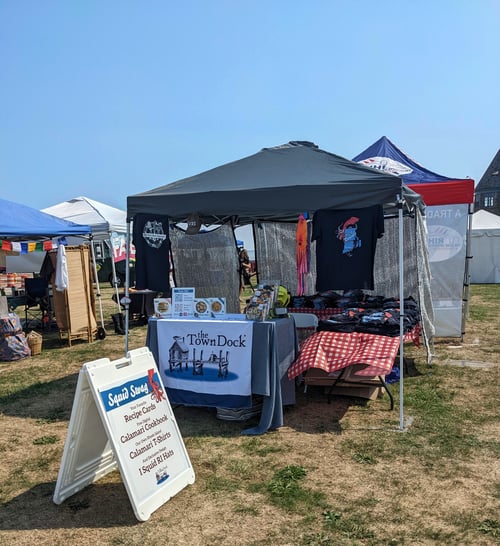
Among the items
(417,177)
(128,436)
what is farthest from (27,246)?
(417,177)

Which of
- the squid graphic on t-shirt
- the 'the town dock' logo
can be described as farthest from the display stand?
the squid graphic on t-shirt

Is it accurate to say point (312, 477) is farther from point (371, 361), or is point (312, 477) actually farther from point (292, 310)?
point (292, 310)

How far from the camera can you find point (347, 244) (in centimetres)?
486

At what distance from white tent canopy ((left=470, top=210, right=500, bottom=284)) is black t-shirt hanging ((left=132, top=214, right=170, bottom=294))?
44.2ft

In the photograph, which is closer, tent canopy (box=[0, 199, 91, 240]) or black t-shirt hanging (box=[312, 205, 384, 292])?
black t-shirt hanging (box=[312, 205, 384, 292])

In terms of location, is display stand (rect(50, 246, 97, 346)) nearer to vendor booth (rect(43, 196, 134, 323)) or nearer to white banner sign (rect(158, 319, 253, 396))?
vendor booth (rect(43, 196, 134, 323))

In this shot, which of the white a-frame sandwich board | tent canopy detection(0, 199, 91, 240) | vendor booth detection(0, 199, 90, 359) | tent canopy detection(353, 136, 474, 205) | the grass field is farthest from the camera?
tent canopy detection(0, 199, 91, 240)

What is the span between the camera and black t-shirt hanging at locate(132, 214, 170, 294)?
5531mm

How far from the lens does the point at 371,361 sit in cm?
438

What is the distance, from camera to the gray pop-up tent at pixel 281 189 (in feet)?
15.0

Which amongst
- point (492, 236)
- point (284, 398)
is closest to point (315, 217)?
point (284, 398)

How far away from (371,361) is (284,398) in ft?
2.84

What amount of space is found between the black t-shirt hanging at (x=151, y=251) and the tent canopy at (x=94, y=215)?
5.01 metres

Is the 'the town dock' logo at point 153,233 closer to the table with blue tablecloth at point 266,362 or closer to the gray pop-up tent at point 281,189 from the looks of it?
the gray pop-up tent at point 281,189
